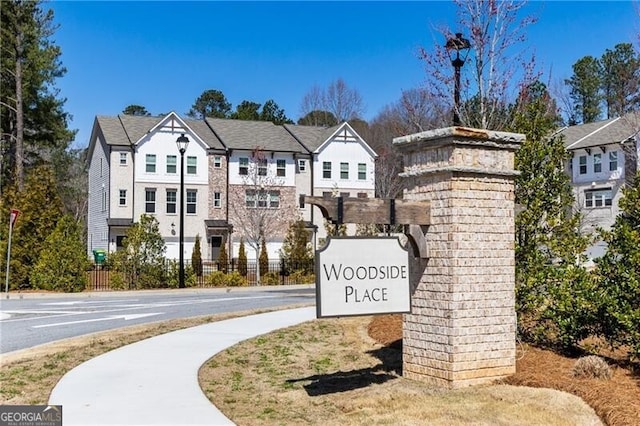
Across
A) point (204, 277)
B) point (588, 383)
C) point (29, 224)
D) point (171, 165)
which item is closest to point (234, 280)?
point (204, 277)

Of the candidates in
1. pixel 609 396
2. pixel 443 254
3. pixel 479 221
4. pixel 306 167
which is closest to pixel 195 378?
pixel 443 254

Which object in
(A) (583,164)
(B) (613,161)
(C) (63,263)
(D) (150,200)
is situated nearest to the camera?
(C) (63,263)

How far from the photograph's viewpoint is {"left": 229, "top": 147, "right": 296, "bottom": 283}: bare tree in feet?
133

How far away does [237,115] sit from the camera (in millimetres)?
69500

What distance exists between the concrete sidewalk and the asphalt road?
2.71 m

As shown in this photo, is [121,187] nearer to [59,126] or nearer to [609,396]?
[59,126]

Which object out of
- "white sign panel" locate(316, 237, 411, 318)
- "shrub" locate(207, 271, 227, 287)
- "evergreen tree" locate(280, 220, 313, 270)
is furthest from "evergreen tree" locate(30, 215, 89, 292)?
"white sign panel" locate(316, 237, 411, 318)

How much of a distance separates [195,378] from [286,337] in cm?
349

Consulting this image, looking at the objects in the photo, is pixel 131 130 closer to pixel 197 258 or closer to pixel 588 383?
pixel 197 258

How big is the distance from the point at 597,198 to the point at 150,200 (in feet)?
91.1

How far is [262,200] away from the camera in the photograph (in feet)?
128

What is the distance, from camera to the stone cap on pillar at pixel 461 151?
25.8 feet

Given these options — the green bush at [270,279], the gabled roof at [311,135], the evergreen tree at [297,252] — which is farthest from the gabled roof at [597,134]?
the green bush at [270,279]

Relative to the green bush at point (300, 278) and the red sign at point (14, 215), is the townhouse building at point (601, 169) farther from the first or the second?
the red sign at point (14, 215)
